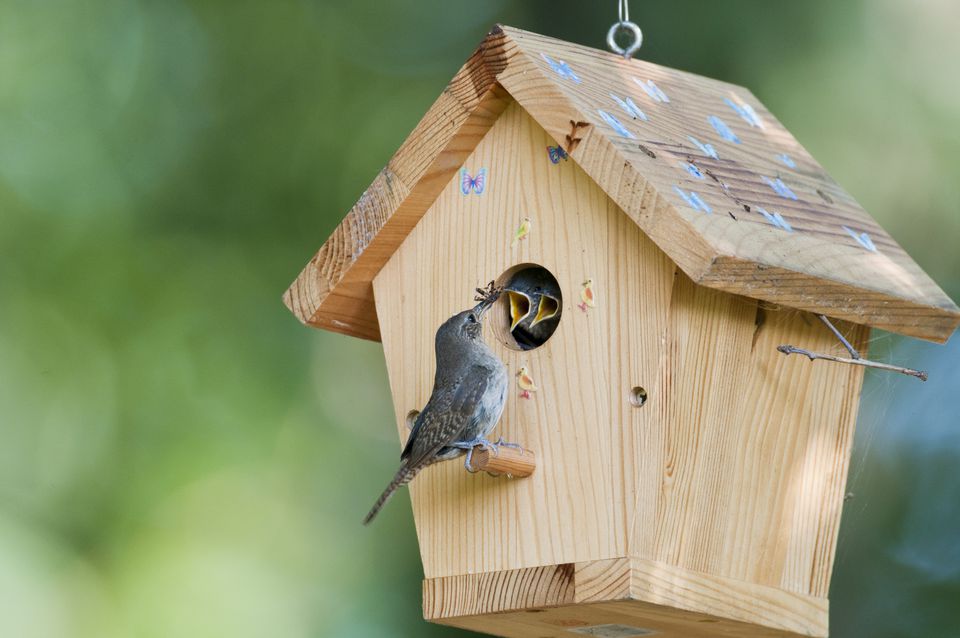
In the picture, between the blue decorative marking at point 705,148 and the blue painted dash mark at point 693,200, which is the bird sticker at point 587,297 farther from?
the blue decorative marking at point 705,148

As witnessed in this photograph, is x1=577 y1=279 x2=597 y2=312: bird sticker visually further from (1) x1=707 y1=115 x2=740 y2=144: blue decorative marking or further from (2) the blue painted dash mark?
(1) x1=707 y1=115 x2=740 y2=144: blue decorative marking

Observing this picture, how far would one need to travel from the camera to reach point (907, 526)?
5.32m

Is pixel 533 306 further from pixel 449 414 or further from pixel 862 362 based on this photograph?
pixel 862 362

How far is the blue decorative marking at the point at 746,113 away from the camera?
12.7ft

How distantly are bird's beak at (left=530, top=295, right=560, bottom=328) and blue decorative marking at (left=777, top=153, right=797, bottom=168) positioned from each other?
33.2 inches

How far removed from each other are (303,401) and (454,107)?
2831 millimetres

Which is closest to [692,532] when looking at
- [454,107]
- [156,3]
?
[454,107]

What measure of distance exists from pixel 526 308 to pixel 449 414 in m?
0.40

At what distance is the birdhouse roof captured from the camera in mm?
2916

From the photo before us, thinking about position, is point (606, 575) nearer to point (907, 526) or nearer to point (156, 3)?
point (907, 526)

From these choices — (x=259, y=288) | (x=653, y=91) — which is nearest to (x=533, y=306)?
(x=653, y=91)

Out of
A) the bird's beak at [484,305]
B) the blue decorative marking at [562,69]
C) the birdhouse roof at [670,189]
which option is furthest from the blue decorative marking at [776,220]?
the bird's beak at [484,305]

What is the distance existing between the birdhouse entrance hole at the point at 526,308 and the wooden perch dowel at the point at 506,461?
0.31 m

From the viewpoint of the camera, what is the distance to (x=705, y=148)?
11.0 ft
